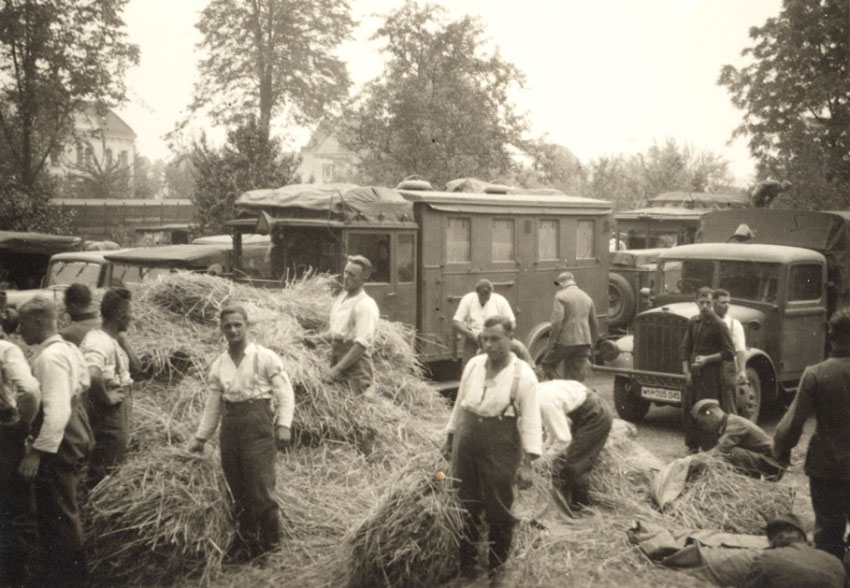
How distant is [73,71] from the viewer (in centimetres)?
1997

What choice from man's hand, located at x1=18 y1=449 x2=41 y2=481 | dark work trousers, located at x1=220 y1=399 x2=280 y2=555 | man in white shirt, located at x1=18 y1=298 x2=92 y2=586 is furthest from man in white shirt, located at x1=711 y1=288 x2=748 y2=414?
man's hand, located at x1=18 y1=449 x2=41 y2=481

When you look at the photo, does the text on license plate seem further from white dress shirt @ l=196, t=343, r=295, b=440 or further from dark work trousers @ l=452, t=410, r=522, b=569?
white dress shirt @ l=196, t=343, r=295, b=440

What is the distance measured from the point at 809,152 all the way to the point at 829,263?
691cm

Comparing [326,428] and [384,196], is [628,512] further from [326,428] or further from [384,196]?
[384,196]

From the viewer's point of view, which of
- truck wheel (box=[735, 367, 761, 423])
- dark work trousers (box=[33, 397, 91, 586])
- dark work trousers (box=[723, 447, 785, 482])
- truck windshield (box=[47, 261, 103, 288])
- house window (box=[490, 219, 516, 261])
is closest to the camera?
dark work trousers (box=[33, 397, 91, 586])

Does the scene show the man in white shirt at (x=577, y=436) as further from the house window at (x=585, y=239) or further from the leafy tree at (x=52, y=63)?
the leafy tree at (x=52, y=63)

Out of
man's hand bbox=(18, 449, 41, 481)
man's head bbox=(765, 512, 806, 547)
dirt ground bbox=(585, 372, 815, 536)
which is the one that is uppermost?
man's hand bbox=(18, 449, 41, 481)

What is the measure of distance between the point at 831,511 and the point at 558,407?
193 centimetres

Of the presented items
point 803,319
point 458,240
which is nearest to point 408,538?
point 458,240

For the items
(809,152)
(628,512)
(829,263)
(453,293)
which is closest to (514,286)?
(453,293)

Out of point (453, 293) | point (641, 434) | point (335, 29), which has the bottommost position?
point (641, 434)

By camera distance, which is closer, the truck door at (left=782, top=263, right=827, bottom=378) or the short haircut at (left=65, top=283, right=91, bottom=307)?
the short haircut at (left=65, top=283, right=91, bottom=307)

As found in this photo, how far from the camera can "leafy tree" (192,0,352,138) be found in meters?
22.7

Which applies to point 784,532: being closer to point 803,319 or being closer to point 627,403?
point 627,403
